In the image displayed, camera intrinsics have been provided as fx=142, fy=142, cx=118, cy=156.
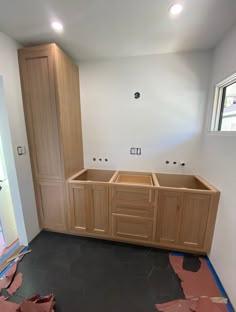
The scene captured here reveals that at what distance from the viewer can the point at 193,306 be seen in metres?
1.31

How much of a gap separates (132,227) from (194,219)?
2.70 ft

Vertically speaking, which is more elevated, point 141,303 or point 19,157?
point 19,157

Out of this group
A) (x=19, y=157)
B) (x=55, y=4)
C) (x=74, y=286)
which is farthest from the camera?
(x=19, y=157)

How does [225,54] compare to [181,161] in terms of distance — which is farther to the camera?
[181,161]

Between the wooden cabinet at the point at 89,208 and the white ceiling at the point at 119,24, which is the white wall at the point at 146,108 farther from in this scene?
the wooden cabinet at the point at 89,208

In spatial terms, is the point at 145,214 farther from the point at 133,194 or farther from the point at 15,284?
the point at 15,284

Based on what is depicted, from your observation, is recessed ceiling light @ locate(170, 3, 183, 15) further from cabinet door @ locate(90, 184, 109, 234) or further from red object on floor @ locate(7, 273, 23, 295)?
red object on floor @ locate(7, 273, 23, 295)

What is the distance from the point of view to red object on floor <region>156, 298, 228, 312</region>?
1.29m

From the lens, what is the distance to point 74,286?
1.50 metres

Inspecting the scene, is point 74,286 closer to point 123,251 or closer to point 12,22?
point 123,251

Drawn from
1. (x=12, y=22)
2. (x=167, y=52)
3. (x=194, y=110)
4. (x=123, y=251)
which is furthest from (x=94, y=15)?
(x=123, y=251)

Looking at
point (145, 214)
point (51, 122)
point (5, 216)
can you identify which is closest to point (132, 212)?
point (145, 214)

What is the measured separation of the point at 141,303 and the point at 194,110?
2.43 m

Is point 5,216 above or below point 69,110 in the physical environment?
below
